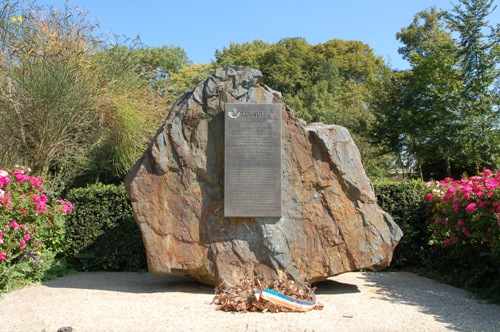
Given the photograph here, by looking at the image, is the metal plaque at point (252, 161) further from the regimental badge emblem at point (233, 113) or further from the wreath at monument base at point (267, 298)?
the wreath at monument base at point (267, 298)

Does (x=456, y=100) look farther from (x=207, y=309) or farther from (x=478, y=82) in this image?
(x=207, y=309)

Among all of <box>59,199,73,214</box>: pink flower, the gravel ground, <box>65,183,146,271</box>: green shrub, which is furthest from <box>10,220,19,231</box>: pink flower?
<box>65,183,146,271</box>: green shrub

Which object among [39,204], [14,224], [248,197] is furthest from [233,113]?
[14,224]

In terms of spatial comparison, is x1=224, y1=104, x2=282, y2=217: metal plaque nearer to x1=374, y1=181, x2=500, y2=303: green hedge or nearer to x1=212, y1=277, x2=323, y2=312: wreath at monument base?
x1=212, y1=277, x2=323, y2=312: wreath at monument base

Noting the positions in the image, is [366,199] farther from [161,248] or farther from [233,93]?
[161,248]

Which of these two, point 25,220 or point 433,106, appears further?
point 433,106

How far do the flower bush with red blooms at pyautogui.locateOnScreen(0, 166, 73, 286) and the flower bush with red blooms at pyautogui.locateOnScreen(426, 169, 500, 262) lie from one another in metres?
6.71

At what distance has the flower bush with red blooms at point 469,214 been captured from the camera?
6570mm

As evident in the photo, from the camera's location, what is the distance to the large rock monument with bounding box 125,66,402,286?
6.48 m

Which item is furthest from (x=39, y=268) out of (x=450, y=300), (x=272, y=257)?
(x=450, y=300)

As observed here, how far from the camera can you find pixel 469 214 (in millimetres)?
7145

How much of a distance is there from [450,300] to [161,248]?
4.20m

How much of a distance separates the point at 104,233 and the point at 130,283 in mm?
1649

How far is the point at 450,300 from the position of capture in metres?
6.49
